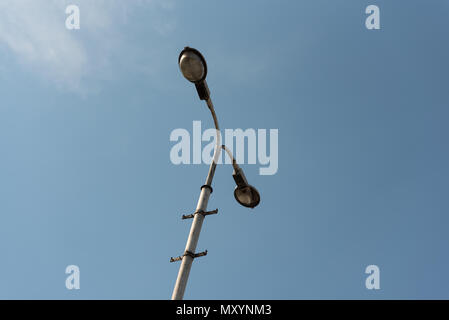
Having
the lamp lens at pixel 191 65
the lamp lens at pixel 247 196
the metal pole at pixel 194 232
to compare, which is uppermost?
the lamp lens at pixel 191 65

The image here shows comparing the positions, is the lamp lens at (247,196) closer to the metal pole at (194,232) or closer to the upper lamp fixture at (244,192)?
the upper lamp fixture at (244,192)

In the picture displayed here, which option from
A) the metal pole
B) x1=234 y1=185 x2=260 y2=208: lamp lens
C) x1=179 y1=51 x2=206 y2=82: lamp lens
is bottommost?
the metal pole

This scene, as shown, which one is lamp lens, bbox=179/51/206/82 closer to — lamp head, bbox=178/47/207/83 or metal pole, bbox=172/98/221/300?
lamp head, bbox=178/47/207/83

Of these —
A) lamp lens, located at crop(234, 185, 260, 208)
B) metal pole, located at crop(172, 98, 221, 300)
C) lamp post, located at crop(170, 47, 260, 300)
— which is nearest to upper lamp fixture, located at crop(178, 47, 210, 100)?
lamp post, located at crop(170, 47, 260, 300)

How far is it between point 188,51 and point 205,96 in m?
0.84

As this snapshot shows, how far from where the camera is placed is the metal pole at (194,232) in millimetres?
5561

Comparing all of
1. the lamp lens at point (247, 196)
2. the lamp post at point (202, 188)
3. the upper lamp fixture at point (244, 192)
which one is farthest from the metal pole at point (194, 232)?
the lamp lens at point (247, 196)

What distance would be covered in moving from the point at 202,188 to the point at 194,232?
92 centimetres

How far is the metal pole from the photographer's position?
5561mm

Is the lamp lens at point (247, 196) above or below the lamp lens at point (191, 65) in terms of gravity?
below

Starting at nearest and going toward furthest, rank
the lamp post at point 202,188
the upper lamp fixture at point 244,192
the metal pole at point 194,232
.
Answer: the metal pole at point 194,232, the lamp post at point 202,188, the upper lamp fixture at point 244,192
